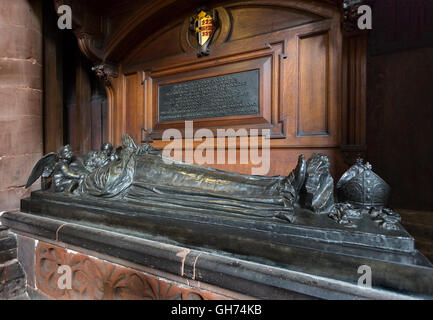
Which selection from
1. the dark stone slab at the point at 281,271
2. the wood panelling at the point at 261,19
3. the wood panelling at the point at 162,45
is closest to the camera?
the dark stone slab at the point at 281,271

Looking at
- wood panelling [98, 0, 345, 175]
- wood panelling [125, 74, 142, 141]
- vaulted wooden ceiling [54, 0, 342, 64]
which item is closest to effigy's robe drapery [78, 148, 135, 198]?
wood panelling [98, 0, 345, 175]

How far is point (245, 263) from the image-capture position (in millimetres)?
883

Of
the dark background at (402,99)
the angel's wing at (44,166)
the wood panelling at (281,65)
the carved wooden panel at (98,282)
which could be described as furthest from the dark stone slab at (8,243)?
the dark background at (402,99)

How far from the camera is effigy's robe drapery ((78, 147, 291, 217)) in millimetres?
1056

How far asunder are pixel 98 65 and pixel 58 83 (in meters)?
0.72

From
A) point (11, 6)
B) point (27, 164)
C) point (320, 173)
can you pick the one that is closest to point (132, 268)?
point (320, 173)

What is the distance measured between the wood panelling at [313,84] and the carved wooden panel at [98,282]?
1.40 m

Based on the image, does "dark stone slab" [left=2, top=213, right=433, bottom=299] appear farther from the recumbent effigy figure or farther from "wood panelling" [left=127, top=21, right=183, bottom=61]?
"wood panelling" [left=127, top=21, right=183, bottom=61]

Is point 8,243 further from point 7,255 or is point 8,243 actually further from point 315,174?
point 315,174

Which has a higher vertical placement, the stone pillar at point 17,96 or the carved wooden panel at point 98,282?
the stone pillar at point 17,96

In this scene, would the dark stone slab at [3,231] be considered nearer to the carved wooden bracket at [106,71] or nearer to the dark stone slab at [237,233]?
the dark stone slab at [237,233]

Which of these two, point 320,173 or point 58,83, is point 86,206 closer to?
point 320,173

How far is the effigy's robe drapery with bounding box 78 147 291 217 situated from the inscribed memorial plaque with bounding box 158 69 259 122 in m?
0.84

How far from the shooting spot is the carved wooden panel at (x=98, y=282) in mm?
992
